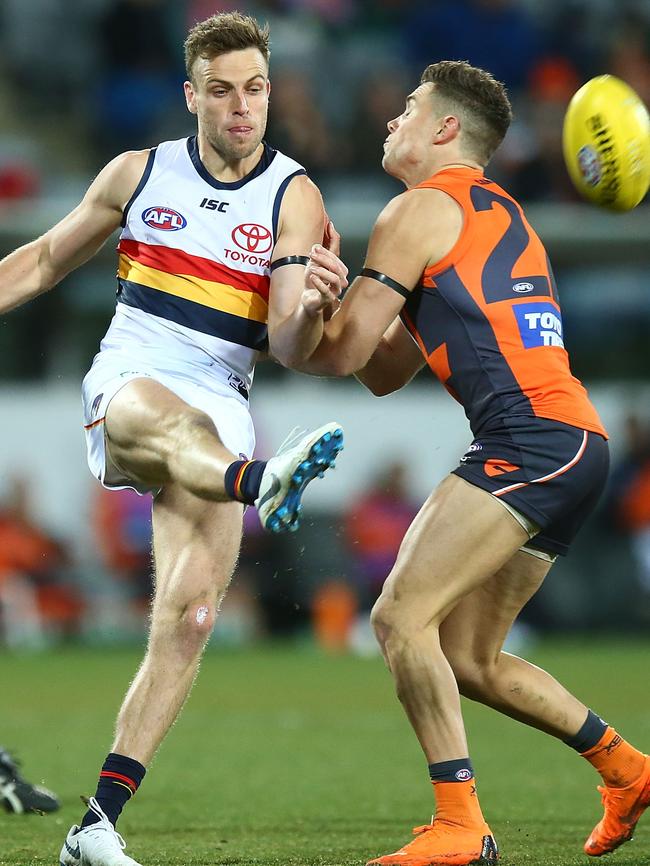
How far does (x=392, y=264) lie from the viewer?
5242mm

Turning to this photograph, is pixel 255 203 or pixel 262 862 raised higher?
pixel 255 203

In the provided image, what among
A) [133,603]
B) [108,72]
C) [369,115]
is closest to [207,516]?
[133,603]

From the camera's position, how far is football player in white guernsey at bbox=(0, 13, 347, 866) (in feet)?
16.8

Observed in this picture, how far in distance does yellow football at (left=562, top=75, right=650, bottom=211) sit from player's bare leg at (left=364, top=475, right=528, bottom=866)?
144 centimetres

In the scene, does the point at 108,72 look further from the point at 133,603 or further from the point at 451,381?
the point at 451,381

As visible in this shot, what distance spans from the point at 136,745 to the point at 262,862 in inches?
22.9

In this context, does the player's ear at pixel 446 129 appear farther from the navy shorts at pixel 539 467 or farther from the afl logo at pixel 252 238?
the navy shorts at pixel 539 467

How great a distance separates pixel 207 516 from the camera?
17.4ft

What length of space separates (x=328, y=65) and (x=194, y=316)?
11.7 m

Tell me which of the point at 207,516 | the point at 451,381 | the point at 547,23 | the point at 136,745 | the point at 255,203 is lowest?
the point at 136,745

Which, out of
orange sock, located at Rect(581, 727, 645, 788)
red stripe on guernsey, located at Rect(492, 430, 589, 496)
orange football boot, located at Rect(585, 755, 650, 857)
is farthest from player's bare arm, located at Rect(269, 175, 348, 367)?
orange football boot, located at Rect(585, 755, 650, 857)

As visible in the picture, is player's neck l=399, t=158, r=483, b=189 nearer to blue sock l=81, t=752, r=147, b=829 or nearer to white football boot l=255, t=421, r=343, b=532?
white football boot l=255, t=421, r=343, b=532

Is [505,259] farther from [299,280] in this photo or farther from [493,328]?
[299,280]

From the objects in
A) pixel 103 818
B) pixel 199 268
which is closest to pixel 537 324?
pixel 199 268
